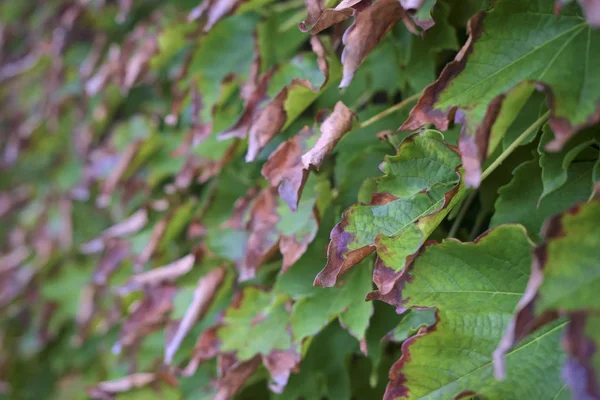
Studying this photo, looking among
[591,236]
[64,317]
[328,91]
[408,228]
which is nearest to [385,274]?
[408,228]

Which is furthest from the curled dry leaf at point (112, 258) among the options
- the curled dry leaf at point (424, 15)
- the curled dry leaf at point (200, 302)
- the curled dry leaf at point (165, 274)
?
the curled dry leaf at point (424, 15)

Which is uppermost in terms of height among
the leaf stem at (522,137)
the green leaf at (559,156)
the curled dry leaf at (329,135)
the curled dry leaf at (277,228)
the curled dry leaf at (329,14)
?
the curled dry leaf at (329,14)

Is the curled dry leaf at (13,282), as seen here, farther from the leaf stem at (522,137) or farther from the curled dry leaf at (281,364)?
the leaf stem at (522,137)

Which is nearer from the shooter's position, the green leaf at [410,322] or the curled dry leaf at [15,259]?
the green leaf at [410,322]

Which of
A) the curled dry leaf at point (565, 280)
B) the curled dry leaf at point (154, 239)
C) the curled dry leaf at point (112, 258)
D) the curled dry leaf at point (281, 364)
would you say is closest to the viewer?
the curled dry leaf at point (565, 280)

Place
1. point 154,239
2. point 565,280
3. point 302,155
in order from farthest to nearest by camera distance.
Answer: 1. point 154,239
2. point 302,155
3. point 565,280

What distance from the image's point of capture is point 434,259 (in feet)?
1.57

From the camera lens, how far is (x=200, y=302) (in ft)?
2.60

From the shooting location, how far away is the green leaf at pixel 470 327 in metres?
0.44

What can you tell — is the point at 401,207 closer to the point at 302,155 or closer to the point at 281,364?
the point at 302,155

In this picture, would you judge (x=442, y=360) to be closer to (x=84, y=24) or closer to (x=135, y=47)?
(x=135, y=47)

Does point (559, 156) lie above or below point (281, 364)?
above

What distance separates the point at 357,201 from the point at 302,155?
0.44 feet

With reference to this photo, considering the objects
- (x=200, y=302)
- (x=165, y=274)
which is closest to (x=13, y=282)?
(x=165, y=274)
